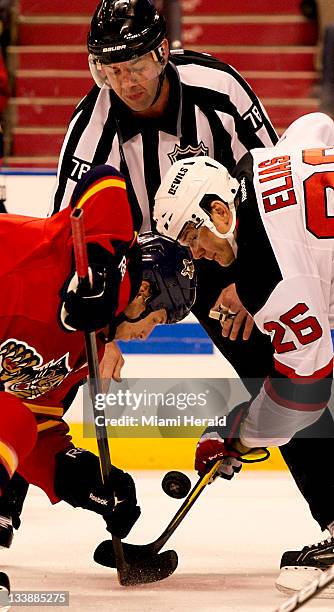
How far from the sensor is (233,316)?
2.90 metres

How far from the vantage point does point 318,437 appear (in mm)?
2811

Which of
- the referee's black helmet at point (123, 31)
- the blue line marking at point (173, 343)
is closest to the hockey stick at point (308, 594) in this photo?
the referee's black helmet at point (123, 31)

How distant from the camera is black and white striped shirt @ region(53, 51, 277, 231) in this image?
9.74 ft

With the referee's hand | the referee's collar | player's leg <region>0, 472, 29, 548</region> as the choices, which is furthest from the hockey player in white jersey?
player's leg <region>0, 472, 29, 548</region>

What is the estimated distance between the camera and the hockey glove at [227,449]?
9.27ft

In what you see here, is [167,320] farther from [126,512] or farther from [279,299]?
[126,512]

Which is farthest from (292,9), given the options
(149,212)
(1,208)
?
(149,212)

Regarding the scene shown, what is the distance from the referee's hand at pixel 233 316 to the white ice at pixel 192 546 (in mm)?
556

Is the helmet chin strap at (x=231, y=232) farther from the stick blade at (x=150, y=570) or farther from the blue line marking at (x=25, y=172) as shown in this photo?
the blue line marking at (x=25, y=172)

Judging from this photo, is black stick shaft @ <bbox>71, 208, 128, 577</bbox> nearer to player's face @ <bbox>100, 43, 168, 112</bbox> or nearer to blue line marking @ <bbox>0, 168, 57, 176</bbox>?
player's face @ <bbox>100, 43, 168, 112</bbox>

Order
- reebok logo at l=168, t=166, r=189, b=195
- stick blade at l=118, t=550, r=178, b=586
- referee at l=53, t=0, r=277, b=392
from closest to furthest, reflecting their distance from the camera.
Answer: reebok logo at l=168, t=166, r=189, b=195, stick blade at l=118, t=550, r=178, b=586, referee at l=53, t=0, r=277, b=392

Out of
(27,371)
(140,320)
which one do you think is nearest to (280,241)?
(140,320)

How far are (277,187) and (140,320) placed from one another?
0.39m

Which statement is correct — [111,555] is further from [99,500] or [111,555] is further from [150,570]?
[99,500]
